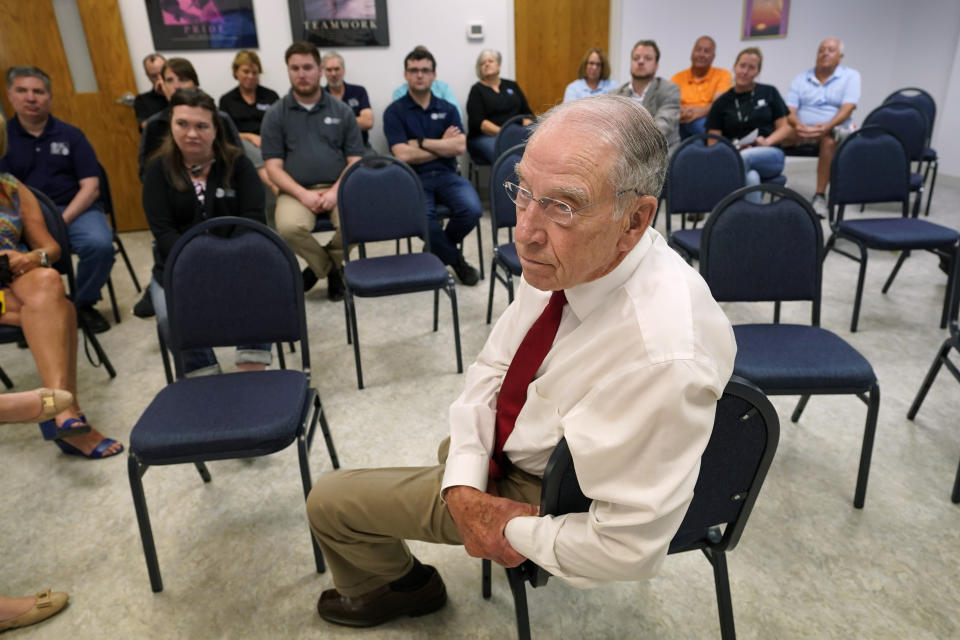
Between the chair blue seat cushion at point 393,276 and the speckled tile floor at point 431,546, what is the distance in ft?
1.38

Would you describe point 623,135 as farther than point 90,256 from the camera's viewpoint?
No

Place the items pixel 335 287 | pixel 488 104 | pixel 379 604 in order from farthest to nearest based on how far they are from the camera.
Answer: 1. pixel 488 104
2. pixel 335 287
3. pixel 379 604

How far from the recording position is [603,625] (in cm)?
145

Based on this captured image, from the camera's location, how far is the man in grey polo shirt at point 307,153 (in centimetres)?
329

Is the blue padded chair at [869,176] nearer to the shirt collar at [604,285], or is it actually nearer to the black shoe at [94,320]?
the shirt collar at [604,285]

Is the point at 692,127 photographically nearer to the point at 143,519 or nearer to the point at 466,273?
the point at 466,273

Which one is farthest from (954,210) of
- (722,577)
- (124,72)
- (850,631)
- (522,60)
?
(124,72)

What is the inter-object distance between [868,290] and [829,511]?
2.14 meters

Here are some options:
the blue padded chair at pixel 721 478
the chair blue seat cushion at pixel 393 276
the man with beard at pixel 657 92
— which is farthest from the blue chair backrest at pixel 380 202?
the man with beard at pixel 657 92

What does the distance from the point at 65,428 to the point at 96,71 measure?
Result: 383 centimetres

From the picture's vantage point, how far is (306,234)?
3252mm

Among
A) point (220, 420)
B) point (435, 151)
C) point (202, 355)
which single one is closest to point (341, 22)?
point (435, 151)

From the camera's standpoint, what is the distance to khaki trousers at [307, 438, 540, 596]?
1187mm

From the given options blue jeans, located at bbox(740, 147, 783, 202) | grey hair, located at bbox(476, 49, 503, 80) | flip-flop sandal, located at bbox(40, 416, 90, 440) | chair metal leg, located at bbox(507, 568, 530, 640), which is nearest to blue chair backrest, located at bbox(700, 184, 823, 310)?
chair metal leg, located at bbox(507, 568, 530, 640)
